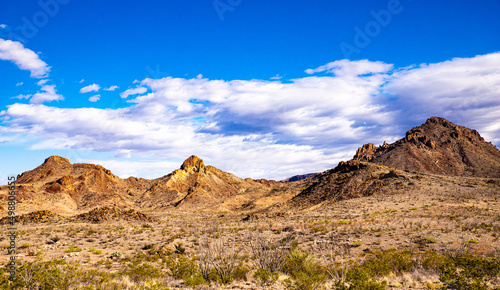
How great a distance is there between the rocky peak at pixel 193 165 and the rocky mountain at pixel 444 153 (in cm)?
6905

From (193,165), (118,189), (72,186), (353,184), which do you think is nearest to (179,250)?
(353,184)

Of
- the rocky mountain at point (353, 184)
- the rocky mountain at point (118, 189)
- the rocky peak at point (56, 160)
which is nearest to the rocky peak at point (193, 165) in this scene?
the rocky mountain at point (118, 189)

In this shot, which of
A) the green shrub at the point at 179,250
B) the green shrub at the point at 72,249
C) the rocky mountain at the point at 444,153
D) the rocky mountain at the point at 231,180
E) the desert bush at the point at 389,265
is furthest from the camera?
the rocky mountain at the point at 444,153

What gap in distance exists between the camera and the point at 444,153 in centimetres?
11069

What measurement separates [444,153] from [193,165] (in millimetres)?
97402

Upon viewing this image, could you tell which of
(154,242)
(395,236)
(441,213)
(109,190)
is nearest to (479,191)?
(441,213)

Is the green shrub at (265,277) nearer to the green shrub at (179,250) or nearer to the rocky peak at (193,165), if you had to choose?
the green shrub at (179,250)

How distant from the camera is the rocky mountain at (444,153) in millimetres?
100812

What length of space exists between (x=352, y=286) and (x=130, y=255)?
1774cm

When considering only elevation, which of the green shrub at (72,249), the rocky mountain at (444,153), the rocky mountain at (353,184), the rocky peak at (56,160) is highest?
the rocky peak at (56,160)

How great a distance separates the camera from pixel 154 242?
26.7 metres

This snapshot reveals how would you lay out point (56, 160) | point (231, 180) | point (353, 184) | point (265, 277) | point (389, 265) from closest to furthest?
1. point (265, 277)
2. point (389, 265)
3. point (353, 184)
4. point (56, 160)
5. point (231, 180)

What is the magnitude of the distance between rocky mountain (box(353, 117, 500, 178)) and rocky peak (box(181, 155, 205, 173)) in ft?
227

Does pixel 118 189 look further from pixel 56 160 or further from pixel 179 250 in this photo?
pixel 179 250
